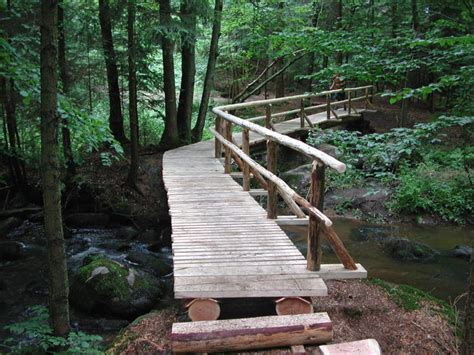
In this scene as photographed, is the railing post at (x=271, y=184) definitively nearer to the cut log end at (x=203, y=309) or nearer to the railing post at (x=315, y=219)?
the railing post at (x=315, y=219)

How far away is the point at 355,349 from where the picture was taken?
3268 mm

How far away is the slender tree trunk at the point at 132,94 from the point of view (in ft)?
31.7

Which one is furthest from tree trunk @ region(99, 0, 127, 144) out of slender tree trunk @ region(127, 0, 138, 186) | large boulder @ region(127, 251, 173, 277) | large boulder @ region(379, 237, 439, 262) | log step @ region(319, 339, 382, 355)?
log step @ region(319, 339, 382, 355)

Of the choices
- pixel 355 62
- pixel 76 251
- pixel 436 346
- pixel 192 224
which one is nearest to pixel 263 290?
pixel 192 224

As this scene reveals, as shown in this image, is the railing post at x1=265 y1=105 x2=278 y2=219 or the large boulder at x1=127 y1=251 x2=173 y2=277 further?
the large boulder at x1=127 y1=251 x2=173 y2=277

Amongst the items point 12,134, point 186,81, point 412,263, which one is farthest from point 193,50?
point 412,263

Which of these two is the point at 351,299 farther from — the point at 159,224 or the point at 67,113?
the point at 159,224

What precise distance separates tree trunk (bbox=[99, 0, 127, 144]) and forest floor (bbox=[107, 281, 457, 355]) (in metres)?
7.11

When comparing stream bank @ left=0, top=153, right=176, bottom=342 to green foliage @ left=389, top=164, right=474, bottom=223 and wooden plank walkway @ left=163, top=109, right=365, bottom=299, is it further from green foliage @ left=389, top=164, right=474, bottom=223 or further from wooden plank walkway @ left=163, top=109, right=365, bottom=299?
green foliage @ left=389, top=164, right=474, bottom=223

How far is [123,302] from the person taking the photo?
6832 mm

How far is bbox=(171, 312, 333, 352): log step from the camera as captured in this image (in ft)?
12.4

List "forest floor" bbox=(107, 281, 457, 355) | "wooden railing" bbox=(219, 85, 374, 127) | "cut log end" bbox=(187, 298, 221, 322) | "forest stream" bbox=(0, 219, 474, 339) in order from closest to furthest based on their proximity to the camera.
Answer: "cut log end" bbox=(187, 298, 221, 322), "forest floor" bbox=(107, 281, 457, 355), "forest stream" bbox=(0, 219, 474, 339), "wooden railing" bbox=(219, 85, 374, 127)

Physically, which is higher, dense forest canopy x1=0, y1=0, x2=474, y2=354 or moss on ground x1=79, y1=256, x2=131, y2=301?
dense forest canopy x1=0, y1=0, x2=474, y2=354

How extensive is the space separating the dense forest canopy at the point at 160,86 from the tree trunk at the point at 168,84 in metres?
0.03
